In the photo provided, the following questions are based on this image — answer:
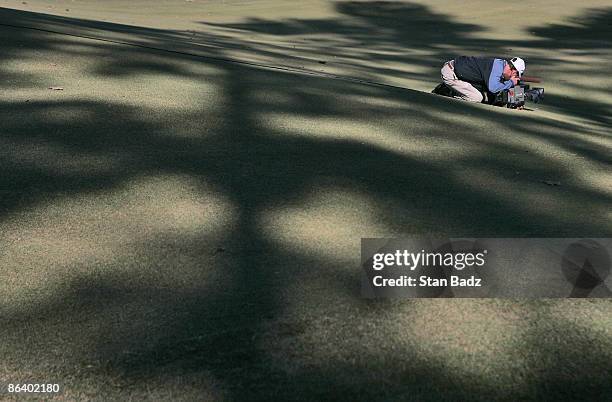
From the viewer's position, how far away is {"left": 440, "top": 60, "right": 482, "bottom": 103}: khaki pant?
7566mm

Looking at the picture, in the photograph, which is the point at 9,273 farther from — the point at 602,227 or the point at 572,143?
the point at 572,143

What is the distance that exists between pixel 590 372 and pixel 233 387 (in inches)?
38.4

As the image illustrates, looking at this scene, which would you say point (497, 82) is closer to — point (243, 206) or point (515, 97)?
point (515, 97)

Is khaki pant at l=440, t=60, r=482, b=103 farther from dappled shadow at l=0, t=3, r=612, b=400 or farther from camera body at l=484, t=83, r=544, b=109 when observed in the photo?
dappled shadow at l=0, t=3, r=612, b=400

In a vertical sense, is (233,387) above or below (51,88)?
below

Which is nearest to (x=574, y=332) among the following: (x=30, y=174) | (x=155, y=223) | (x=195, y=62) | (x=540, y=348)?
(x=540, y=348)

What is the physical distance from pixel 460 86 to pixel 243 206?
4619mm

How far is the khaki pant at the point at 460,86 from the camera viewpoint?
7.57 metres

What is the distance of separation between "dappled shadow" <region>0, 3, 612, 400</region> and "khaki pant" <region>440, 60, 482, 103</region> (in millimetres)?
1269

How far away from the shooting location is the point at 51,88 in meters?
5.36

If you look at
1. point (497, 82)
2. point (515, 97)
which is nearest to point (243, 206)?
point (515, 97)

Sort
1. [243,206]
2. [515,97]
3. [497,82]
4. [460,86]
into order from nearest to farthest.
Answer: [243,206] → [515,97] → [497,82] → [460,86]

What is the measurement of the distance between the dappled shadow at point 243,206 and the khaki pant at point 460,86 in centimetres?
127

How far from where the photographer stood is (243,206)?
3479 mm
